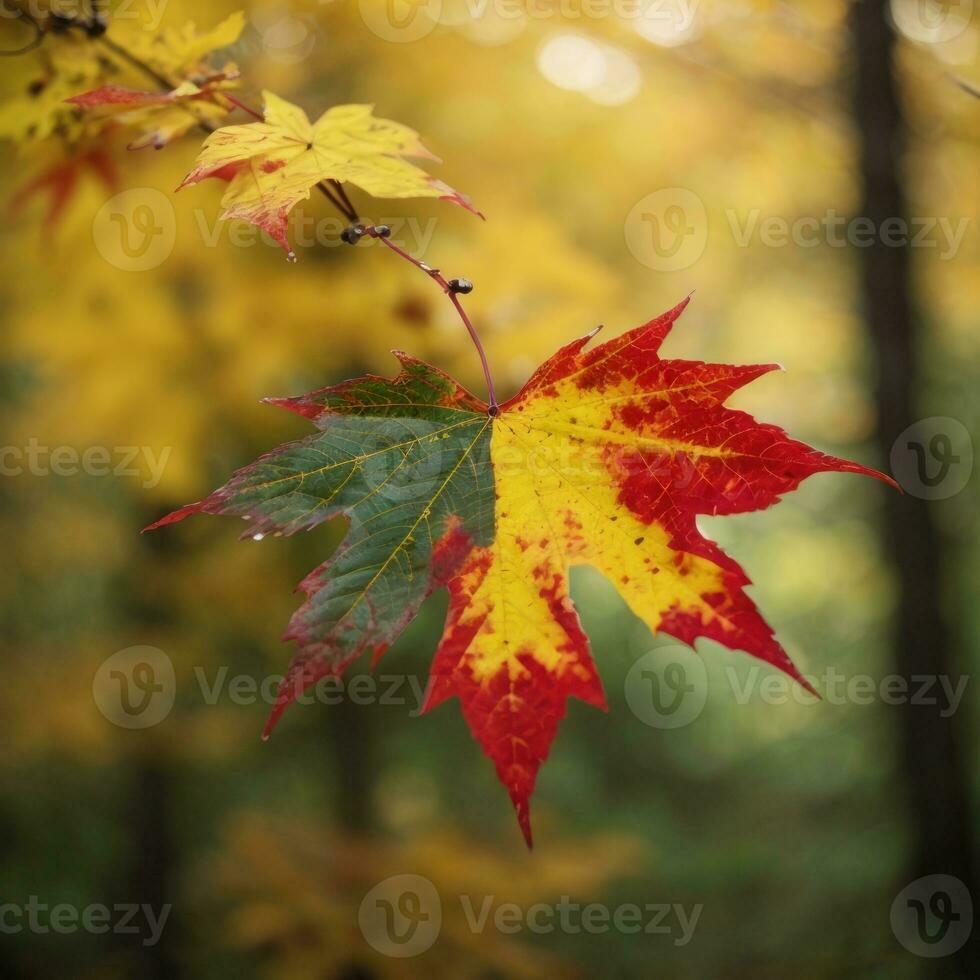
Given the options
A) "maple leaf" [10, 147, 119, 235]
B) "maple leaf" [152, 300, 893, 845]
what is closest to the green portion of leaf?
"maple leaf" [152, 300, 893, 845]

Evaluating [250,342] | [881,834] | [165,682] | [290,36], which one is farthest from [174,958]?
[881,834]

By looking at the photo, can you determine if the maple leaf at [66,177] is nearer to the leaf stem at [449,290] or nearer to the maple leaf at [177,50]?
the maple leaf at [177,50]

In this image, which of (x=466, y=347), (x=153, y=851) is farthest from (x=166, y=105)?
(x=153, y=851)

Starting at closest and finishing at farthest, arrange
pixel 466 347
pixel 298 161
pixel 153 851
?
pixel 298 161 → pixel 466 347 → pixel 153 851

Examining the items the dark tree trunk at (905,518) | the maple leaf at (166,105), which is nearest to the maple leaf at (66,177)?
the maple leaf at (166,105)

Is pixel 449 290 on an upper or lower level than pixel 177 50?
lower

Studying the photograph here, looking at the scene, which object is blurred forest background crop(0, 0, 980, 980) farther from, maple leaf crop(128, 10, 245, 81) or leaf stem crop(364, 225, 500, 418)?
leaf stem crop(364, 225, 500, 418)

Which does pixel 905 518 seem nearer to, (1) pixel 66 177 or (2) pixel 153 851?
(1) pixel 66 177
